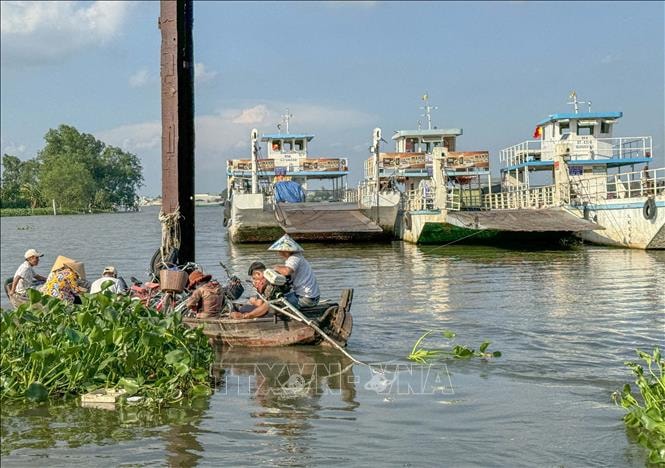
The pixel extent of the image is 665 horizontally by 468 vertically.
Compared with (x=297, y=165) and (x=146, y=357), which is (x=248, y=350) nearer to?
(x=146, y=357)

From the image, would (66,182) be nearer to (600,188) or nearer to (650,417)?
(600,188)

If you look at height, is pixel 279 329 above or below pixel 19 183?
below

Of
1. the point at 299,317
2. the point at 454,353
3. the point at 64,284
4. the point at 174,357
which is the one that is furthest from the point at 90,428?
the point at 454,353

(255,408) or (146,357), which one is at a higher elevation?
(146,357)

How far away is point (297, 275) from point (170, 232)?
2351 mm

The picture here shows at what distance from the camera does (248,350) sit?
10328 mm

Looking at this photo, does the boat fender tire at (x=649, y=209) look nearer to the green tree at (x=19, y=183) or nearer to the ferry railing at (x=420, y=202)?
the ferry railing at (x=420, y=202)

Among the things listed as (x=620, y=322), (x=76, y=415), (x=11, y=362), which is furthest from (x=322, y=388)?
(x=620, y=322)

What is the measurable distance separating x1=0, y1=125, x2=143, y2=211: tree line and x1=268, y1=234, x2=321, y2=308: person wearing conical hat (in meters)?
99.6

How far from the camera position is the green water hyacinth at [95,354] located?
7.13 meters

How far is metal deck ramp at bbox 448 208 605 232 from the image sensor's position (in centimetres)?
2677

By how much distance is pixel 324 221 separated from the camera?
31156 mm

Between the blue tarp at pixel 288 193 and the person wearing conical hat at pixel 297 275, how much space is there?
26.4 meters

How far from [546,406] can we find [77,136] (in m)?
121
